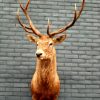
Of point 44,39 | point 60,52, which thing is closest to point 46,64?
point 44,39

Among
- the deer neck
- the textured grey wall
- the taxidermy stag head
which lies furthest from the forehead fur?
the textured grey wall

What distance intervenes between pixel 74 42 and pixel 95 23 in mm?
424

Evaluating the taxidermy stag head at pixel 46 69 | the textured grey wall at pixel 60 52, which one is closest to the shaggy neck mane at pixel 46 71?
the taxidermy stag head at pixel 46 69

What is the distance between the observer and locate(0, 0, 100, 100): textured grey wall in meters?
5.26

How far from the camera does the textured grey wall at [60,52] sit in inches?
207

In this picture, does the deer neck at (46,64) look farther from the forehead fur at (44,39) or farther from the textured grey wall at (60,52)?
the textured grey wall at (60,52)

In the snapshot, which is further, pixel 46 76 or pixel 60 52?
pixel 60 52

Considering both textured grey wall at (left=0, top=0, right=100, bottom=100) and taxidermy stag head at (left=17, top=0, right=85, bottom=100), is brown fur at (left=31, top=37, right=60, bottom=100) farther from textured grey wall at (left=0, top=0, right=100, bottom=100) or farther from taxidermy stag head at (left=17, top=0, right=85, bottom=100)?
textured grey wall at (left=0, top=0, right=100, bottom=100)

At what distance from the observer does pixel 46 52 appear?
442cm

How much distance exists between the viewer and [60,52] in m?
5.34

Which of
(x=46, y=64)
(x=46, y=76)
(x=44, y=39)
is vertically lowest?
(x=46, y=76)

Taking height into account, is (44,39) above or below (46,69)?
above

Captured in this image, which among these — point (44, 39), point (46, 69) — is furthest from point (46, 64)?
point (44, 39)

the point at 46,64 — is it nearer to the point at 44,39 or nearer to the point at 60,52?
the point at 44,39
